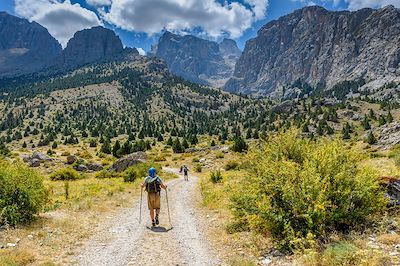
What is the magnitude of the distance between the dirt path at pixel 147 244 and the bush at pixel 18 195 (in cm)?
328

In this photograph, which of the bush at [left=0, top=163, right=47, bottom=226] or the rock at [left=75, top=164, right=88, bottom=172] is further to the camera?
the rock at [left=75, top=164, right=88, bottom=172]

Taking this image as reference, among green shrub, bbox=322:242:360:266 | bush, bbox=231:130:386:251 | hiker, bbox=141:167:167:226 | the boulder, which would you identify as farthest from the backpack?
the boulder

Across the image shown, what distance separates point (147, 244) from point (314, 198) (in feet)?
20.6

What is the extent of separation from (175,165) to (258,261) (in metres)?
57.4

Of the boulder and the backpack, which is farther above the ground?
the boulder

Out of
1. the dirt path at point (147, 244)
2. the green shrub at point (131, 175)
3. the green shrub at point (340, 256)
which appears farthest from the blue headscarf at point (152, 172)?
the green shrub at point (131, 175)

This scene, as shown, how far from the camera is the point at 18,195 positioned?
1617 cm

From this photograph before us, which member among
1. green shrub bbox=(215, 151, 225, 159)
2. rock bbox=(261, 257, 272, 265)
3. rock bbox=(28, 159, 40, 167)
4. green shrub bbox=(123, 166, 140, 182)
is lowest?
rock bbox=(261, 257, 272, 265)

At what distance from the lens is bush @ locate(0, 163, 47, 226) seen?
15432 mm

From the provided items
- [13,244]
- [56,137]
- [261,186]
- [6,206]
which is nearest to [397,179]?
[261,186]

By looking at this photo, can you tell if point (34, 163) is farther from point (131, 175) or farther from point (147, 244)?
point (147, 244)

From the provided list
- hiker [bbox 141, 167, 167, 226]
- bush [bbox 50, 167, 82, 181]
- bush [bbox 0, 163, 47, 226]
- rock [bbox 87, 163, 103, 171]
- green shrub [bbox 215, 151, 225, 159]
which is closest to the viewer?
bush [bbox 0, 163, 47, 226]

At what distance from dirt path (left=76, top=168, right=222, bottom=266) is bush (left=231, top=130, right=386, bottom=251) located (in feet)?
7.46

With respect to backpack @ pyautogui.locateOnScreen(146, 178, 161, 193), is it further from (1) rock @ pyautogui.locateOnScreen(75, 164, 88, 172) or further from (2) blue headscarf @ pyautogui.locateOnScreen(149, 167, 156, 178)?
(1) rock @ pyautogui.locateOnScreen(75, 164, 88, 172)
